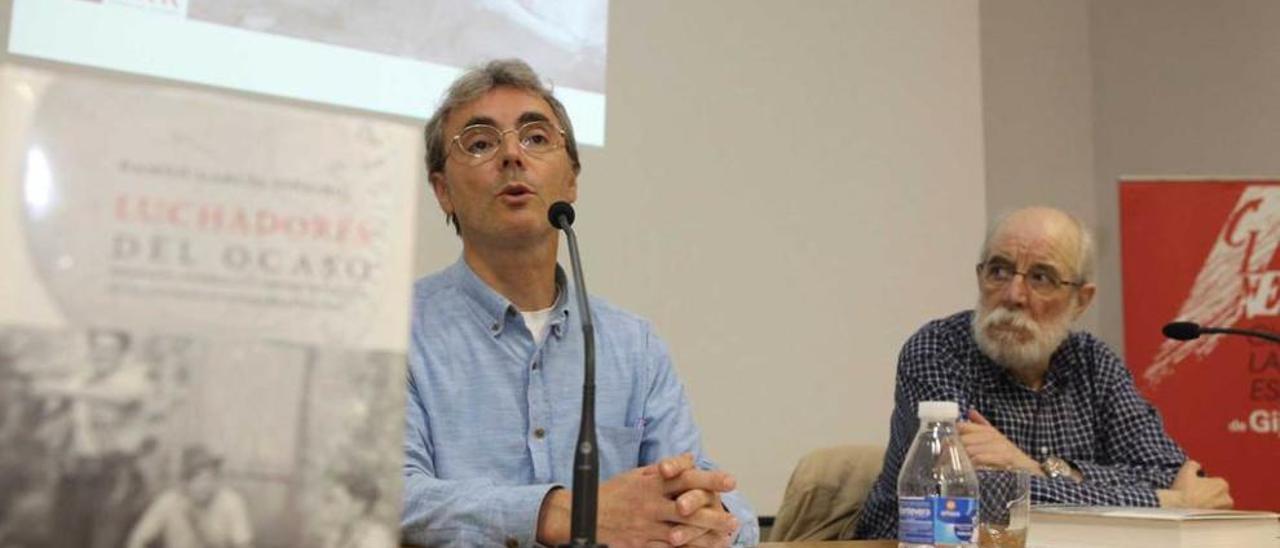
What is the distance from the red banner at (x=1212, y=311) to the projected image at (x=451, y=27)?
2.00 m

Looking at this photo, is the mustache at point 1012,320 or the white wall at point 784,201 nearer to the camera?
the mustache at point 1012,320

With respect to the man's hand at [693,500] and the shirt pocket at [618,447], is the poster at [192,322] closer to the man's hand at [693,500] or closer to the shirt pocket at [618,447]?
the man's hand at [693,500]

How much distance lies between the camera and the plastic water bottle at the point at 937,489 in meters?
1.22

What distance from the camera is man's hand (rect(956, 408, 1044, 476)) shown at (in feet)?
5.71

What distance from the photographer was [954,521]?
4.00 feet

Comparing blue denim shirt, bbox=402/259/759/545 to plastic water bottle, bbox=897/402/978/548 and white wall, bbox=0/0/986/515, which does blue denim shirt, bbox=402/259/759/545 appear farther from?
white wall, bbox=0/0/986/515

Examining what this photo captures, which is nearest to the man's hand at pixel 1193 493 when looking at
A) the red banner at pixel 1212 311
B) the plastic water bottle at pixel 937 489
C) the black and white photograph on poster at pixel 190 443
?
the plastic water bottle at pixel 937 489

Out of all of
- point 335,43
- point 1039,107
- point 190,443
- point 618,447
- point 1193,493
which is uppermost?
point 1039,107

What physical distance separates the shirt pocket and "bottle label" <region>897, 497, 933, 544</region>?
47 cm

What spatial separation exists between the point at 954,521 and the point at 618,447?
1.80 feet

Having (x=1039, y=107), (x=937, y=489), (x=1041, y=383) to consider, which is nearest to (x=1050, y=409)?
(x=1041, y=383)

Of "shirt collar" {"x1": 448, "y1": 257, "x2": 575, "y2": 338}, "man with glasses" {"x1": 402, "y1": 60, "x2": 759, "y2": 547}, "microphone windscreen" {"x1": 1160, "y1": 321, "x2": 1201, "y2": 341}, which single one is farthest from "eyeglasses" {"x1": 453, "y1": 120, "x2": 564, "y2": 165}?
"microphone windscreen" {"x1": 1160, "y1": 321, "x2": 1201, "y2": 341}

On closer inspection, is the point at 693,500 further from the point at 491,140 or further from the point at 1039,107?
the point at 1039,107

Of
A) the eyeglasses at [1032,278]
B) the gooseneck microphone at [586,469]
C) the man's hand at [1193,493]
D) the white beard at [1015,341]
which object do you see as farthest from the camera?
the eyeglasses at [1032,278]
